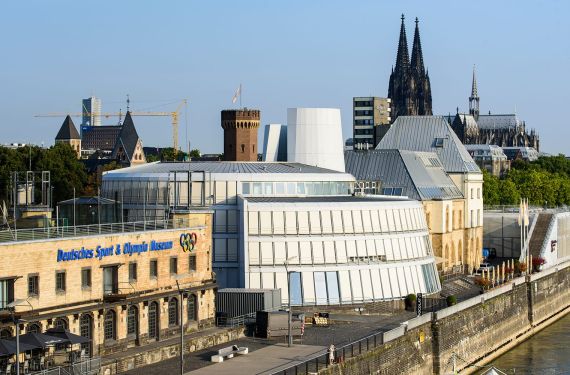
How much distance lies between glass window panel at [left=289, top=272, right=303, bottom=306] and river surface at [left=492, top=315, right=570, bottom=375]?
1600cm

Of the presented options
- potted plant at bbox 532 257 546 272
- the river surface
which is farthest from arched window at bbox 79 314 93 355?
potted plant at bbox 532 257 546 272

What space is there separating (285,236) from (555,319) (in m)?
46.8

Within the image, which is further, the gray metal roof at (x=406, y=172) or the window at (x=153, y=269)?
the gray metal roof at (x=406, y=172)

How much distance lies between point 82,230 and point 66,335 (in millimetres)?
10629

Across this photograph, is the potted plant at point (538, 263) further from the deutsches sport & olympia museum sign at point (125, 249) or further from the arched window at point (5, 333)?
the arched window at point (5, 333)

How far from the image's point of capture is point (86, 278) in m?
66.5

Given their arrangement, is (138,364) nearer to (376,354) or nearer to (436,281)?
(376,354)

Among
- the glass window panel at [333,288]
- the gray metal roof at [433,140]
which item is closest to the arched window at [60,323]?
the glass window panel at [333,288]

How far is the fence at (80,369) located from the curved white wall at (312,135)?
5546 cm

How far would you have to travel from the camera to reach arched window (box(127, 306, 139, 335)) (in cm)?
6944

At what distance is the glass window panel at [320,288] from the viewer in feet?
289

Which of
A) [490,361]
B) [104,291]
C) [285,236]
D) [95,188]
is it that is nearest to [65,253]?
[104,291]

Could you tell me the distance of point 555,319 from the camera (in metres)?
126

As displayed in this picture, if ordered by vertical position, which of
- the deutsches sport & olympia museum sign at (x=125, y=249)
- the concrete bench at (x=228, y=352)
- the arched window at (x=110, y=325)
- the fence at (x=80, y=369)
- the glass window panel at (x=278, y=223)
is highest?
the glass window panel at (x=278, y=223)
